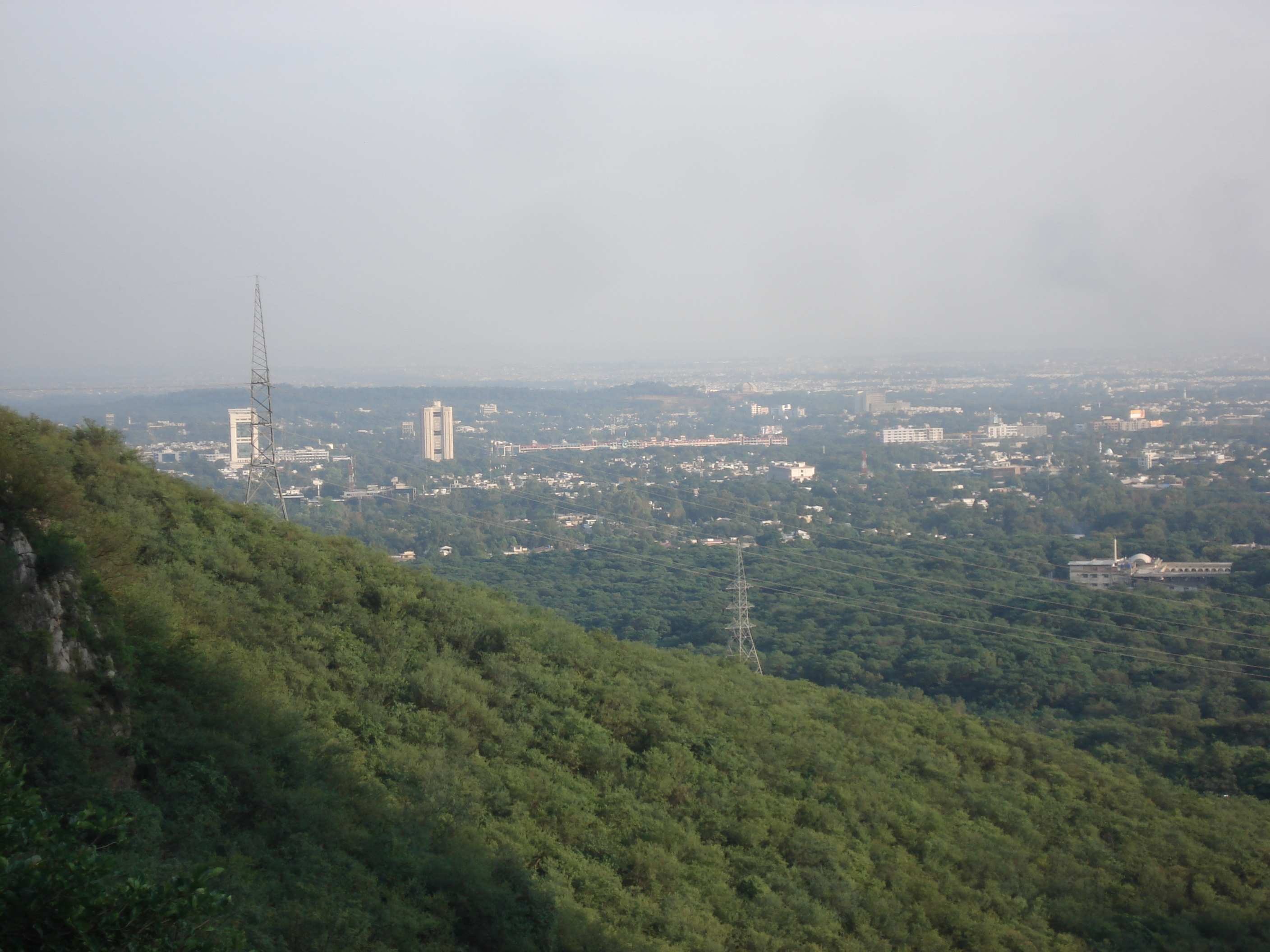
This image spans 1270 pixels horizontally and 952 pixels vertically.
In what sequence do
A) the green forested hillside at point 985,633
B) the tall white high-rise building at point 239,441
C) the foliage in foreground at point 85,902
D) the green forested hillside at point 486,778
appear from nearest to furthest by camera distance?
the foliage in foreground at point 85,902 < the green forested hillside at point 486,778 < the green forested hillside at point 985,633 < the tall white high-rise building at point 239,441

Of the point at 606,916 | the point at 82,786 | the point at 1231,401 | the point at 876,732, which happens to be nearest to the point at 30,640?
the point at 82,786

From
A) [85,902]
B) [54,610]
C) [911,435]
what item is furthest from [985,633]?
[911,435]

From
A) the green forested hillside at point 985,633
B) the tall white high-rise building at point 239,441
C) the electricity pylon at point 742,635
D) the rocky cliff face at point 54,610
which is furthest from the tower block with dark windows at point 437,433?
the rocky cliff face at point 54,610

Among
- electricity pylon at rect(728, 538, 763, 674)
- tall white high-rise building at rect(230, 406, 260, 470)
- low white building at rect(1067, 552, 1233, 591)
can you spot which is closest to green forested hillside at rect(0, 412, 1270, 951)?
electricity pylon at rect(728, 538, 763, 674)

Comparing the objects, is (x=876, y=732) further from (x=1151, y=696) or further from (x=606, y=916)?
(x=1151, y=696)

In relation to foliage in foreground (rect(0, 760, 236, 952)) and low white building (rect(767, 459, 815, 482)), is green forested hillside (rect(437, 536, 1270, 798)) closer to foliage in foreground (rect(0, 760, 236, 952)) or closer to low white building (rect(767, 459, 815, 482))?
foliage in foreground (rect(0, 760, 236, 952))

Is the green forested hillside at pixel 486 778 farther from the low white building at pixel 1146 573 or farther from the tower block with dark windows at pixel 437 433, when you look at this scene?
the tower block with dark windows at pixel 437 433
